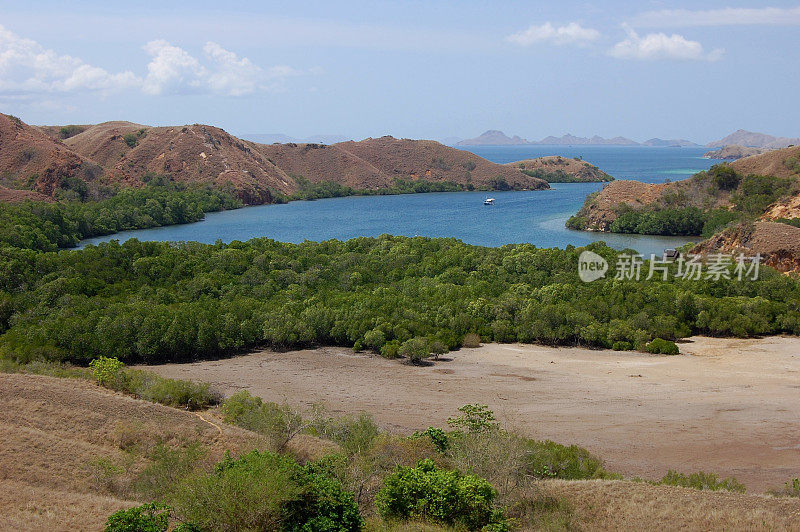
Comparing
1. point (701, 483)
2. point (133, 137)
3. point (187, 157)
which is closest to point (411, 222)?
point (187, 157)

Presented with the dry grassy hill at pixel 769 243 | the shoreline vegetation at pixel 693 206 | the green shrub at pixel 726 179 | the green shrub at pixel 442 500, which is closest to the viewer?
the green shrub at pixel 442 500

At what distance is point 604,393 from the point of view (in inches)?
1053

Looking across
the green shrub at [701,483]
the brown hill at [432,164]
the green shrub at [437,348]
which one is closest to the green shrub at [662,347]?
the green shrub at [437,348]

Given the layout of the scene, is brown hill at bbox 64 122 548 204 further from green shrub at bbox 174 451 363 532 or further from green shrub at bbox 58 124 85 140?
green shrub at bbox 174 451 363 532

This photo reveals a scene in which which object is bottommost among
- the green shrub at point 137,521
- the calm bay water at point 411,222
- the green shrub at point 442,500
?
the green shrub at point 442,500

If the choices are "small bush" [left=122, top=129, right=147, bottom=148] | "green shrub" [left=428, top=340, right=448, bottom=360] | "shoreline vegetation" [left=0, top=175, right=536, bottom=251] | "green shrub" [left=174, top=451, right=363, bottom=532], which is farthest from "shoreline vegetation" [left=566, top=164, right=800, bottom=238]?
"small bush" [left=122, top=129, right=147, bottom=148]

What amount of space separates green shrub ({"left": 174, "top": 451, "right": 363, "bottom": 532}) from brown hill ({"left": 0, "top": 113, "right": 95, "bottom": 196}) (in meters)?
83.9

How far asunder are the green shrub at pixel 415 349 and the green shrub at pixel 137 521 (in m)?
19.6

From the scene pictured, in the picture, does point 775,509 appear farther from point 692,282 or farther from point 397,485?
point 692,282

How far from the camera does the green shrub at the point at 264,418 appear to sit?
18.2 meters

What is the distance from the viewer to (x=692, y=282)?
4100cm

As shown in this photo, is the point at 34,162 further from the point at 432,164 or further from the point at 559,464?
the point at 559,464

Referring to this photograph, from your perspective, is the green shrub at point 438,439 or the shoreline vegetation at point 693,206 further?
the shoreline vegetation at point 693,206

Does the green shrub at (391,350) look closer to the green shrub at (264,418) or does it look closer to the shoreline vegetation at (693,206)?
the green shrub at (264,418)
